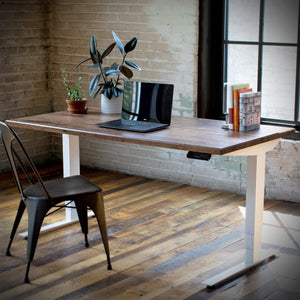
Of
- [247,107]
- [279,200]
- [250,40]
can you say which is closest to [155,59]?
[250,40]

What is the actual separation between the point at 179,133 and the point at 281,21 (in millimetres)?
1602

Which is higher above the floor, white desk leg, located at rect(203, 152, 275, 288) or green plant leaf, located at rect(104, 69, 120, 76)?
green plant leaf, located at rect(104, 69, 120, 76)

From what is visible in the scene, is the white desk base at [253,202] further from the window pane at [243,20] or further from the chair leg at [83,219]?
the window pane at [243,20]

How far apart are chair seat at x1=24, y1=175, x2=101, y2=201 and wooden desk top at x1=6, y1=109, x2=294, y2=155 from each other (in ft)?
0.89

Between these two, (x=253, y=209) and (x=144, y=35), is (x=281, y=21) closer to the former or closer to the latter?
(x=144, y=35)

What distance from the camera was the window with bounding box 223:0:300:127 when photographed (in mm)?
4355

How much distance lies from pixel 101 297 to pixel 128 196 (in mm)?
1766

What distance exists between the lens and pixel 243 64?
4.61m

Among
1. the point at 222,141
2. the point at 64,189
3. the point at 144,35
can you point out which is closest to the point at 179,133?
the point at 222,141

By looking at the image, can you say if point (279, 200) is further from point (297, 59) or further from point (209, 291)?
point (209, 291)

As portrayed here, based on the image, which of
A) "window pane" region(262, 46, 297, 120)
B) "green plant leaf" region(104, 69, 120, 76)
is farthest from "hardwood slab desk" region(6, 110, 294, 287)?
"window pane" region(262, 46, 297, 120)

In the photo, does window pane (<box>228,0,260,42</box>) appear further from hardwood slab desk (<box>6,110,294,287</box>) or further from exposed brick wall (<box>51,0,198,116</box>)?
hardwood slab desk (<box>6,110,294,287</box>)

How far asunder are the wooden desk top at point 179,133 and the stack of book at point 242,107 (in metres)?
0.05

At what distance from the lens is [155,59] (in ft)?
16.2
